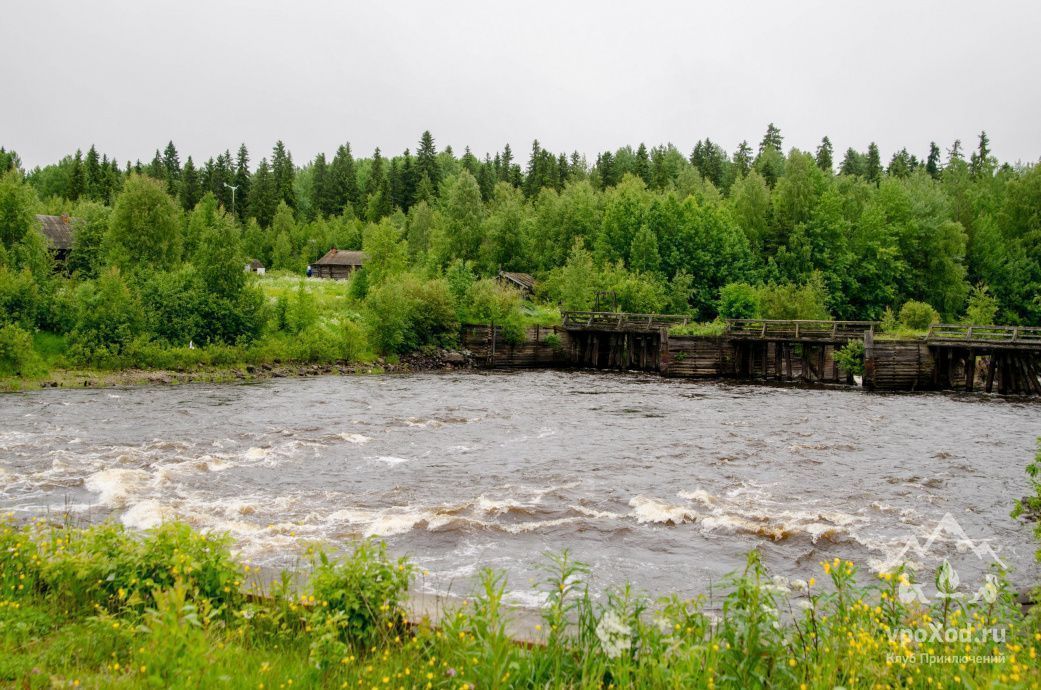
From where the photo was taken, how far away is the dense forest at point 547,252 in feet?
143

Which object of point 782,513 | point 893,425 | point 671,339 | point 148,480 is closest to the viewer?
point 782,513

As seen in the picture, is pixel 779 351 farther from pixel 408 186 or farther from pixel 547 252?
pixel 408 186

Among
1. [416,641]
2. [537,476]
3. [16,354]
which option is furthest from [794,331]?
[416,641]

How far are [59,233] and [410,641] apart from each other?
80.3 m

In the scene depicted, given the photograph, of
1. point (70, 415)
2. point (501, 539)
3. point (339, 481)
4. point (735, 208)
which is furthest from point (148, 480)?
point (735, 208)

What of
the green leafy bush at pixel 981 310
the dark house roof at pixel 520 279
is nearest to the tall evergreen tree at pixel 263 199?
the dark house roof at pixel 520 279

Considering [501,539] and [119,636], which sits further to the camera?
[501,539]

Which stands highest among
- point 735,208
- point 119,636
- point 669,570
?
point 735,208

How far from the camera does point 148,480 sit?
17375 millimetres

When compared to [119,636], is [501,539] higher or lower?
lower

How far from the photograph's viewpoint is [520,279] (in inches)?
2933

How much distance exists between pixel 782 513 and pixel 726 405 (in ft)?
59.4

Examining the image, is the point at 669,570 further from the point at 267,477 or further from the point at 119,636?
the point at 267,477

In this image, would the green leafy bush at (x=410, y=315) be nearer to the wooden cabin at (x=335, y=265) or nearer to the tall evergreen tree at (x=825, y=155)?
the wooden cabin at (x=335, y=265)
